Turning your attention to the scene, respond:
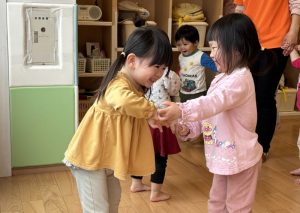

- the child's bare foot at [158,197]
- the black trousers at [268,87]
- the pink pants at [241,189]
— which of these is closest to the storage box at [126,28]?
the black trousers at [268,87]

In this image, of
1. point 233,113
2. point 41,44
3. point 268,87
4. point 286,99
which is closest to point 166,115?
point 233,113

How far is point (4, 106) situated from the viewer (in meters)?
2.20

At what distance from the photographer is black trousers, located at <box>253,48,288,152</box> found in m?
2.34

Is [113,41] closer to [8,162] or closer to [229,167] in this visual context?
[8,162]

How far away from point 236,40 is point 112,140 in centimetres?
53

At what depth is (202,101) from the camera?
1.27m

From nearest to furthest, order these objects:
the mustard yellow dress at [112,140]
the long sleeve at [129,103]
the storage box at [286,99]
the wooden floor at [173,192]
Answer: the long sleeve at [129,103] → the mustard yellow dress at [112,140] → the wooden floor at [173,192] → the storage box at [286,99]

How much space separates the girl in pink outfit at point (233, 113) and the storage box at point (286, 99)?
2.52 m

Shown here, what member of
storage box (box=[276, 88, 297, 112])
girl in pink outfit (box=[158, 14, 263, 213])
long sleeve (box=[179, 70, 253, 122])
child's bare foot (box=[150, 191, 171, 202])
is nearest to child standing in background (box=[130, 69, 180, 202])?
child's bare foot (box=[150, 191, 171, 202])

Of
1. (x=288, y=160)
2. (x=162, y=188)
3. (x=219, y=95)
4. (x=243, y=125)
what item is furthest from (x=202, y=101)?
(x=288, y=160)

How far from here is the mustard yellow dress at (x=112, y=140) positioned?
124 cm

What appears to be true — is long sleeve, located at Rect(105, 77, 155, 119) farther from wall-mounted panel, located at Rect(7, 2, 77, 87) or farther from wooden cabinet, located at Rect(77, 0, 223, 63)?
wooden cabinet, located at Rect(77, 0, 223, 63)

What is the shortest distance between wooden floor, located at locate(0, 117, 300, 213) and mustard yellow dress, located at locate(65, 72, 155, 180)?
0.67 metres

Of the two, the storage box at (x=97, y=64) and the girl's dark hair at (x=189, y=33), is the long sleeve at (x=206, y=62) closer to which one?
the girl's dark hair at (x=189, y=33)
